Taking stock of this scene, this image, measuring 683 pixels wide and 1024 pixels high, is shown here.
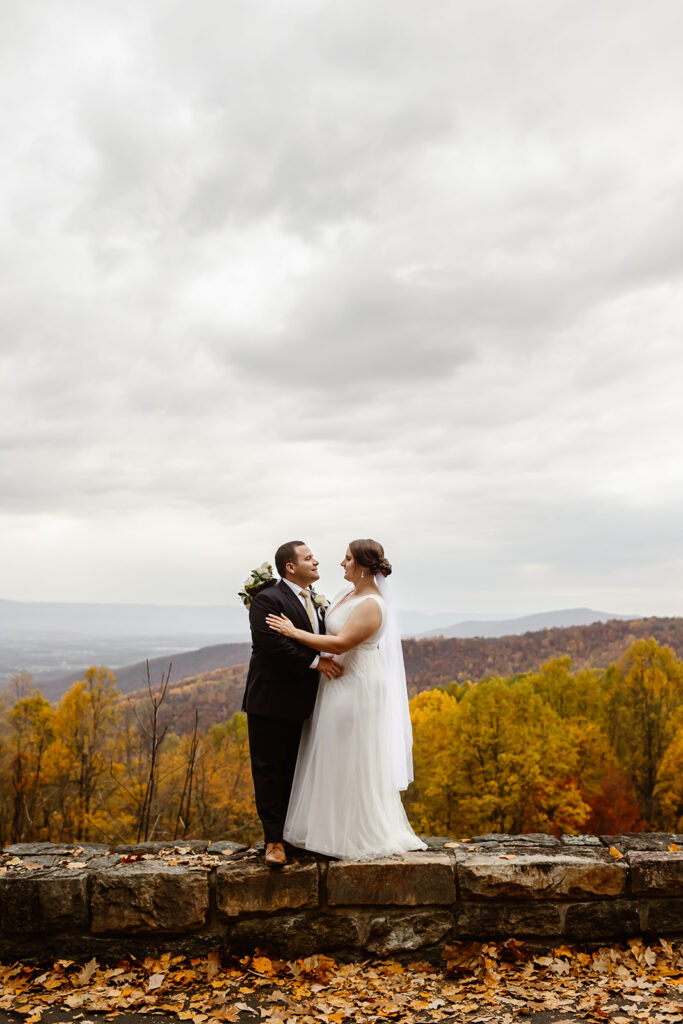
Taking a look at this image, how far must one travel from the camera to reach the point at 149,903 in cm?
467

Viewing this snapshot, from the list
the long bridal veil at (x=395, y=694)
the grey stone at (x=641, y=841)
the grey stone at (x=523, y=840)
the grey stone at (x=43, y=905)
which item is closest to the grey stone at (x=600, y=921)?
the grey stone at (x=641, y=841)

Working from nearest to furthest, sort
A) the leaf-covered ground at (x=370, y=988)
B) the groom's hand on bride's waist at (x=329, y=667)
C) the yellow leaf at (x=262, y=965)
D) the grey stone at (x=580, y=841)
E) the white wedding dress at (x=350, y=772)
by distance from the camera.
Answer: the leaf-covered ground at (x=370, y=988) < the yellow leaf at (x=262, y=965) < the white wedding dress at (x=350, y=772) < the groom's hand on bride's waist at (x=329, y=667) < the grey stone at (x=580, y=841)

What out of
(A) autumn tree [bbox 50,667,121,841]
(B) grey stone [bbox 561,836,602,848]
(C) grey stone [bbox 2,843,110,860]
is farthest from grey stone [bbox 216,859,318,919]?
(A) autumn tree [bbox 50,667,121,841]

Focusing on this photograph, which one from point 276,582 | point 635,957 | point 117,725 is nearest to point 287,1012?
point 635,957

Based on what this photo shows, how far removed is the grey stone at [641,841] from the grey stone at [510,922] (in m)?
0.78

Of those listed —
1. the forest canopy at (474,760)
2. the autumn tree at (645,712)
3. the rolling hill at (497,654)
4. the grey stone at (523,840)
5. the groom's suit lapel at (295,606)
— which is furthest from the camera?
the rolling hill at (497,654)

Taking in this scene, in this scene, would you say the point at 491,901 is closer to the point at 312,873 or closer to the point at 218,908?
the point at 312,873

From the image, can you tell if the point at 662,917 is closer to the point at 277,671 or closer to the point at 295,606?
the point at 277,671

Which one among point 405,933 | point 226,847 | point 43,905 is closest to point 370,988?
point 405,933

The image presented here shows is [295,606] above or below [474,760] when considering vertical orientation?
above

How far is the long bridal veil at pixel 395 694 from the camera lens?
17.6 ft

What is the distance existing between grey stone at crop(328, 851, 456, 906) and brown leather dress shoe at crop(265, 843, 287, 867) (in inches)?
12.2

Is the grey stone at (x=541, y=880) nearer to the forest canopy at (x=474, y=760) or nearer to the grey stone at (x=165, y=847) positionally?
the grey stone at (x=165, y=847)

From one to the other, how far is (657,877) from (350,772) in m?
2.03
